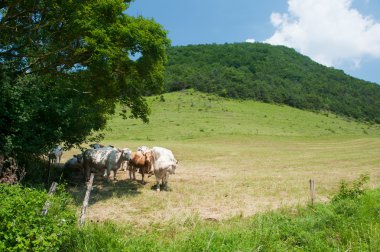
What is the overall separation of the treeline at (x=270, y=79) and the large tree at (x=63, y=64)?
8215 centimetres

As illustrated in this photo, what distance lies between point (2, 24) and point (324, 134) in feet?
201

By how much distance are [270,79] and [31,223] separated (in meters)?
129

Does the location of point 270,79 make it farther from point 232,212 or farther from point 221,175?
point 232,212

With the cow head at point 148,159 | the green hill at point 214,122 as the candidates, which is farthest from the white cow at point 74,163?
the green hill at point 214,122

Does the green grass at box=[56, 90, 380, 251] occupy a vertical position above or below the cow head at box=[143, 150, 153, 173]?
below

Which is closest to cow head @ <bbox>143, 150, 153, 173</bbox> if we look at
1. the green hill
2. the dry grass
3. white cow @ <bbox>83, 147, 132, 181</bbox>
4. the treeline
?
the dry grass

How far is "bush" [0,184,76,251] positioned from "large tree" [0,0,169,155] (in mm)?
6150

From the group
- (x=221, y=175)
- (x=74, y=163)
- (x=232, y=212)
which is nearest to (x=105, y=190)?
(x=74, y=163)

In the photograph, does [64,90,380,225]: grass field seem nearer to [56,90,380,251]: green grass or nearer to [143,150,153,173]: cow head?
[56,90,380,251]: green grass

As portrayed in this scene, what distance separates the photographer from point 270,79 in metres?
131

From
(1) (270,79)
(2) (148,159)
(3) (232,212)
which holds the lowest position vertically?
(3) (232,212)

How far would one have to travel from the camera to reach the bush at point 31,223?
23.3 ft

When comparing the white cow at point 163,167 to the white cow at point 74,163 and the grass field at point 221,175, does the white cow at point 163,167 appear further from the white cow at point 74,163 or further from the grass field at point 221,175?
the white cow at point 74,163

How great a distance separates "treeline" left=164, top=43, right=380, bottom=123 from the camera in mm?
105438
